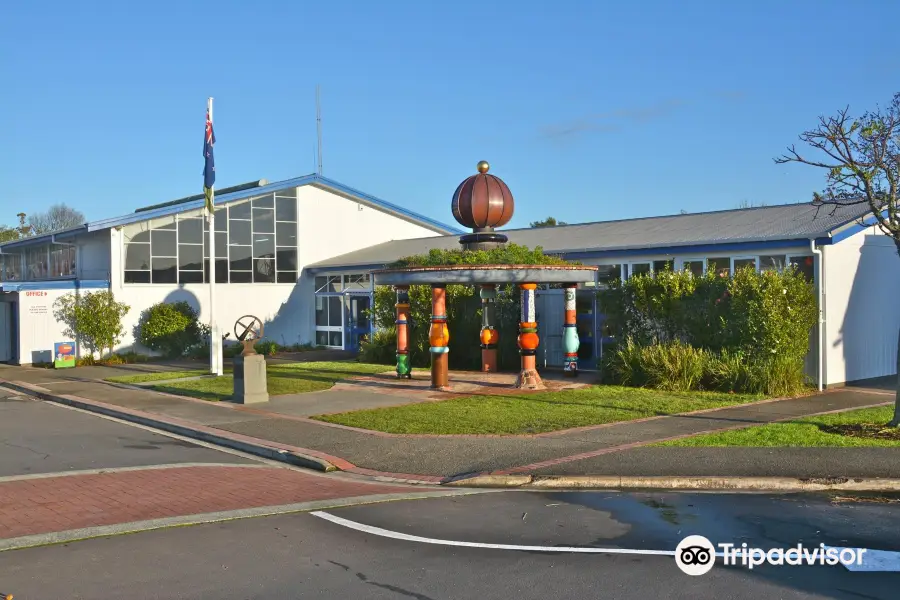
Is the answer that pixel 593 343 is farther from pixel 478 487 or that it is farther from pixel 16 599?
pixel 16 599

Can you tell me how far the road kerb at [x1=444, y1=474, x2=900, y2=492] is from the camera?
8984 mm

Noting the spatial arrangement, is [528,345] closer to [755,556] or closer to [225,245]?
[755,556]

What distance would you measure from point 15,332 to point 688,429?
2354 cm

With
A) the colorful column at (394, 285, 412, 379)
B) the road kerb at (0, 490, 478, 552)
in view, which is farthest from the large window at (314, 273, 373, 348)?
the road kerb at (0, 490, 478, 552)

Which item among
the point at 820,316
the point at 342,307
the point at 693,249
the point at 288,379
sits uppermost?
the point at 693,249

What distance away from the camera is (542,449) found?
444 inches

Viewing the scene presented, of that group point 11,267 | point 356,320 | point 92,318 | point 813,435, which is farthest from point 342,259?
point 813,435

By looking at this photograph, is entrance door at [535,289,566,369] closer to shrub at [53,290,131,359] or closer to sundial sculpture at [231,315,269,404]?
sundial sculpture at [231,315,269,404]

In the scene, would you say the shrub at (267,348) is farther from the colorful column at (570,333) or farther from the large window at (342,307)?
the colorful column at (570,333)

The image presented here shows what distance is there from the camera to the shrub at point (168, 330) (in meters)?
28.6

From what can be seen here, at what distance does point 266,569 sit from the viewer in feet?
21.4

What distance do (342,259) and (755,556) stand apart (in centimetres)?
2736

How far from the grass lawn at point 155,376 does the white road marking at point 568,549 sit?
15.1 meters

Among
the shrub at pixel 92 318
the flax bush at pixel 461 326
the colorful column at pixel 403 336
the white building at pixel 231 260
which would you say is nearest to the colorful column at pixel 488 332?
the flax bush at pixel 461 326
